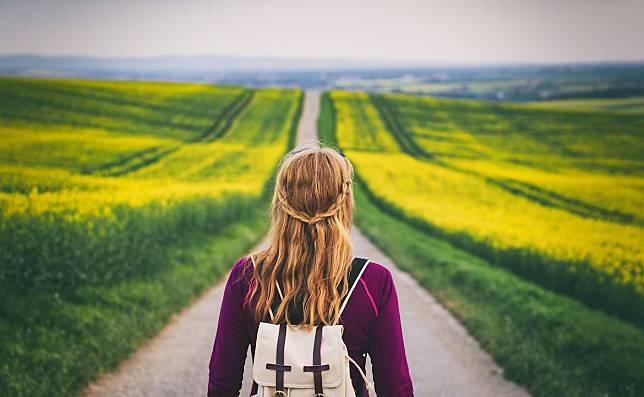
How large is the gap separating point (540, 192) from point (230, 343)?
38.1ft

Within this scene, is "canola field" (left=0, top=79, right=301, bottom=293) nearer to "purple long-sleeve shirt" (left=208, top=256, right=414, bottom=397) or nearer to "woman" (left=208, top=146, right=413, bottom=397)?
"purple long-sleeve shirt" (left=208, top=256, right=414, bottom=397)

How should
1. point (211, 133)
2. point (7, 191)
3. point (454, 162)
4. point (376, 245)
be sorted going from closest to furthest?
1. point (7, 191)
2. point (376, 245)
3. point (454, 162)
4. point (211, 133)

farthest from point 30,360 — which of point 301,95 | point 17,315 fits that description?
point 301,95

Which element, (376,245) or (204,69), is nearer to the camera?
(376,245)

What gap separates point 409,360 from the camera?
679 cm

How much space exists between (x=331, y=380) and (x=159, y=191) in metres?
11.6

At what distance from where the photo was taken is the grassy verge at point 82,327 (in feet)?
18.3

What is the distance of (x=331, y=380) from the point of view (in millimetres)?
2154

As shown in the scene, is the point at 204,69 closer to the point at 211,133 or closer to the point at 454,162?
the point at 211,133

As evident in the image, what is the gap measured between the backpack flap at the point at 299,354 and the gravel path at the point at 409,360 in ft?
10.3

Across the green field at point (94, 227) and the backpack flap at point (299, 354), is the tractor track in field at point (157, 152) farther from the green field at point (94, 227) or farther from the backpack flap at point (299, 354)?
the backpack flap at point (299, 354)

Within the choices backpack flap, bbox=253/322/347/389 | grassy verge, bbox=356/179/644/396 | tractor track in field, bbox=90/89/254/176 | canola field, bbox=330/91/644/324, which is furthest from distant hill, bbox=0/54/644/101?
backpack flap, bbox=253/322/347/389

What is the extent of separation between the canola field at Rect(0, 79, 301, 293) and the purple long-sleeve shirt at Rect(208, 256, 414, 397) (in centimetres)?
572

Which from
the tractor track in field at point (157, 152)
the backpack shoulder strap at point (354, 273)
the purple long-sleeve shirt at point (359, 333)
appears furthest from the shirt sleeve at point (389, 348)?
the tractor track in field at point (157, 152)
